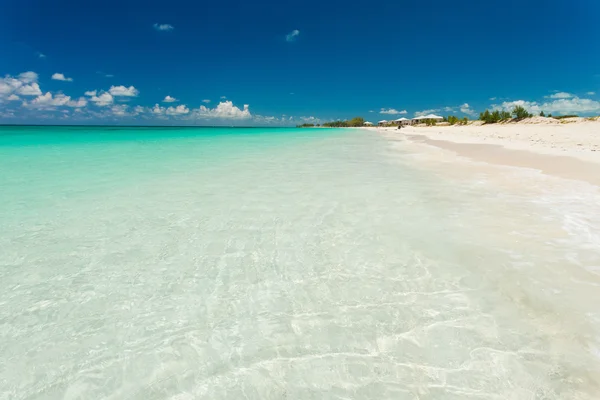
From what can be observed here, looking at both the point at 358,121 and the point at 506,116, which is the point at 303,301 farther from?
the point at 358,121

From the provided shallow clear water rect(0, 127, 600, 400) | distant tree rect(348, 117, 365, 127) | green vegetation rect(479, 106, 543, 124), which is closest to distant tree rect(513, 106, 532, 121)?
green vegetation rect(479, 106, 543, 124)

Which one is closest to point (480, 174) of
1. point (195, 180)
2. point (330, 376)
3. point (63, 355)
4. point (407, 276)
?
point (407, 276)

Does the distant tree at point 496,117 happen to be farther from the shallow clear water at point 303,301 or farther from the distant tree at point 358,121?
the distant tree at point 358,121

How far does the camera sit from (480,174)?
28.2 feet

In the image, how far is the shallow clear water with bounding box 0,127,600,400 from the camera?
196 centimetres

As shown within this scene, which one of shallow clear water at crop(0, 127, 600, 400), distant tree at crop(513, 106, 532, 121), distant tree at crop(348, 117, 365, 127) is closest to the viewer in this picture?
shallow clear water at crop(0, 127, 600, 400)

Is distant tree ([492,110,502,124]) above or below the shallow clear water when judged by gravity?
above

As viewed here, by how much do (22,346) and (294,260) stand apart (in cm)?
234

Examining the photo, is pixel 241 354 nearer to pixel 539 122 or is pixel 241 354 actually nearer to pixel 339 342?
pixel 339 342

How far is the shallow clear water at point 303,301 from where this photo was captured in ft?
6.44

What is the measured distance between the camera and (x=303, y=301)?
9.12 ft

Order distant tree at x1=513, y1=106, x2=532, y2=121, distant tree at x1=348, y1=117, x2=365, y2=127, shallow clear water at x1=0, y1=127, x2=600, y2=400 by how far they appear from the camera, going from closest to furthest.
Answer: shallow clear water at x1=0, y1=127, x2=600, y2=400, distant tree at x1=513, y1=106, x2=532, y2=121, distant tree at x1=348, y1=117, x2=365, y2=127

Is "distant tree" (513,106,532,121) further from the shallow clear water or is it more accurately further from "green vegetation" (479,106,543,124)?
the shallow clear water

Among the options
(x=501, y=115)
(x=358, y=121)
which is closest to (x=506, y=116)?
(x=501, y=115)
